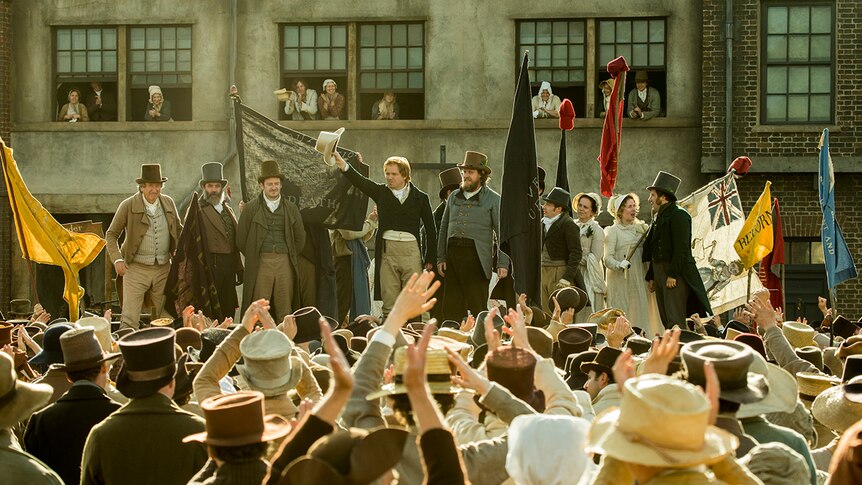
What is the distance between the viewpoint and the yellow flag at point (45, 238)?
12.9 meters

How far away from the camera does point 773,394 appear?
191 inches

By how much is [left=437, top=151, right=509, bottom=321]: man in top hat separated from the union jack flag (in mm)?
3666

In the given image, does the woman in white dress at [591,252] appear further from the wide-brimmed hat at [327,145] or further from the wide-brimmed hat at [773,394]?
the wide-brimmed hat at [773,394]

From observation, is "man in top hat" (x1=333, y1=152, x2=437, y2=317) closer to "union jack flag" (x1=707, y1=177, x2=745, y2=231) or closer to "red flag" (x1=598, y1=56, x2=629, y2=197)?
"red flag" (x1=598, y1=56, x2=629, y2=197)

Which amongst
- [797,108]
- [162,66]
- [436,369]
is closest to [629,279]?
[797,108]

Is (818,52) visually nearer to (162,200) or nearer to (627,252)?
(627,252)

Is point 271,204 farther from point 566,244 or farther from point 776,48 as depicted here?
point 776,48

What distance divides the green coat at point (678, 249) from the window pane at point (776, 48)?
26.5 ft

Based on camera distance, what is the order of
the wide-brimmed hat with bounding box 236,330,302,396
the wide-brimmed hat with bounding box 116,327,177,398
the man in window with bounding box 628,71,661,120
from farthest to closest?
the man in window with bounding box 628,71,661,120
the wide-brimmed hat with bounding box 236,330,302,396
the wide-brimmed hat with bounding box 116,327,177,398

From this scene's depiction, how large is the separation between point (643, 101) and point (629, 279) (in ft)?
22.4

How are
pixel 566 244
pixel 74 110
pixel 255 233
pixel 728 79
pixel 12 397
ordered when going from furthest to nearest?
1. pixel 74 110
2. pixel 728 79
3. pixel 566 244
4. pixel 255 233
5. pixel 12 397

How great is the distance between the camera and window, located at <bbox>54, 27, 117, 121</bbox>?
2148cm

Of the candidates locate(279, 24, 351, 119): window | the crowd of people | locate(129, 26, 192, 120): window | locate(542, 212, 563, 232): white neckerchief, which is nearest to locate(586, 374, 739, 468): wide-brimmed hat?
the crowd of people

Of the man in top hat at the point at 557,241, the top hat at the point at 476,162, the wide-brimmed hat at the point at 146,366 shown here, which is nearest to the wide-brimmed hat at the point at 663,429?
the wide-brimmed hat at the point at 146,366
